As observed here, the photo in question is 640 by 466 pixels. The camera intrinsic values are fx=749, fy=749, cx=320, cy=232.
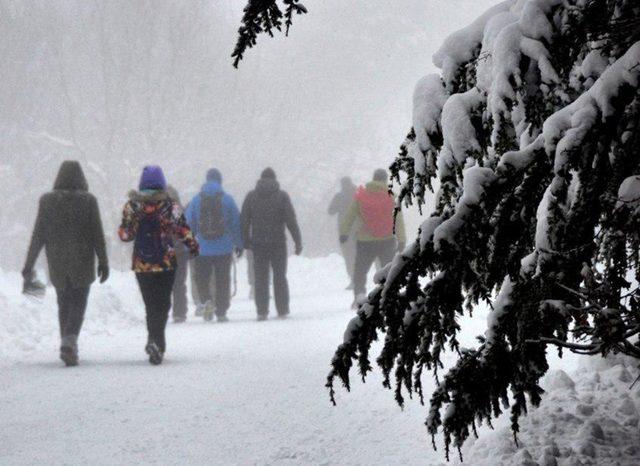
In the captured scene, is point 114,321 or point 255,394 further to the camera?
point 114,321

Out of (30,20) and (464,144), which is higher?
(30,20)

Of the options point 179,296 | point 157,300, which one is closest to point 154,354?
point 157,300

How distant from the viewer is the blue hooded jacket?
37.5 feet

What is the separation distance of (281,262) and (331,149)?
90.1 feet

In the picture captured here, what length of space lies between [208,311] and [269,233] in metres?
1.50

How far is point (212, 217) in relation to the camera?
450 inches

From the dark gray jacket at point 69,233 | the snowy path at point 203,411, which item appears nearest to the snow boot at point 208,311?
the snowy path at point 203,411

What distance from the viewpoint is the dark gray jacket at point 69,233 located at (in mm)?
7430

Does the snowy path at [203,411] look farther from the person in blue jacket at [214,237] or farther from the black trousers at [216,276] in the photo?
the person in blue jacket at [214,237]

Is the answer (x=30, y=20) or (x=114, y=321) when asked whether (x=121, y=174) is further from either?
(x=114, y=321)

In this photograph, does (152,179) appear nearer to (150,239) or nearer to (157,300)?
(150,239)

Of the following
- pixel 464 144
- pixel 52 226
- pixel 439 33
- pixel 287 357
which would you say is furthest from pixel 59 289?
pixel 439 33

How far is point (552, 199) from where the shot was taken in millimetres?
2064

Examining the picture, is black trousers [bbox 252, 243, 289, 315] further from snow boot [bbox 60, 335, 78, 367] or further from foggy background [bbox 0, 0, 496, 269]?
foggy background [bbox 0, 0, 496, 269]
